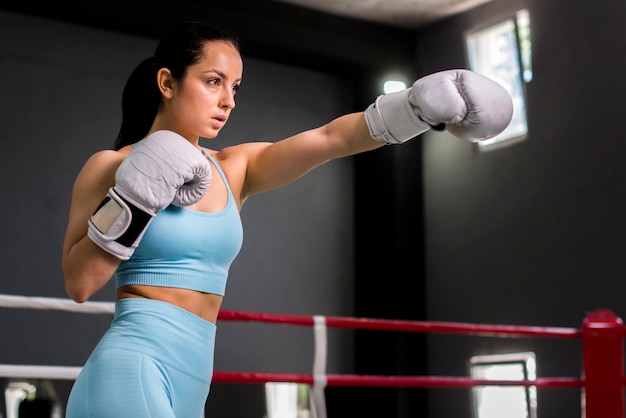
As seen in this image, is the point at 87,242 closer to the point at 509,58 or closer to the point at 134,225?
the point at 134,225

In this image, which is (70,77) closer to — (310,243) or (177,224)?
(310,243)

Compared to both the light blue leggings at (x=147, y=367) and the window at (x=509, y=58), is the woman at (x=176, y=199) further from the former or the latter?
the window at (x=509, y=58)

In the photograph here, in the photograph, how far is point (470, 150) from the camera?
618cm

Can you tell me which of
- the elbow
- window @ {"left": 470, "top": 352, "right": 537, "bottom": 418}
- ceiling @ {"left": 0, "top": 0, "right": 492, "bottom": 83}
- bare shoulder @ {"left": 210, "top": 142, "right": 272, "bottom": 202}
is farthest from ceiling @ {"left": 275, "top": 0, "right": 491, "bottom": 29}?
the elbow

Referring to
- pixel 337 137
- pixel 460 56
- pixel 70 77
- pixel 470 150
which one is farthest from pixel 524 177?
pixel 337 137

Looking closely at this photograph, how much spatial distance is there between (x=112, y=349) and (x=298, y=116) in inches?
212

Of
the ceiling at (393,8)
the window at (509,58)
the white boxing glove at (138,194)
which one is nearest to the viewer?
the white boxing glove at (138,194)

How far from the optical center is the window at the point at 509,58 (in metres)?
5.80

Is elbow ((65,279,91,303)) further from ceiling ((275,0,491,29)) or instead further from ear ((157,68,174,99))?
ceiling ((275,0,491,29))

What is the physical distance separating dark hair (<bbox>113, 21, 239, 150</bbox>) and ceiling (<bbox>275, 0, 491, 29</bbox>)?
15.8ft

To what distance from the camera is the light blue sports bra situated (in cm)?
132

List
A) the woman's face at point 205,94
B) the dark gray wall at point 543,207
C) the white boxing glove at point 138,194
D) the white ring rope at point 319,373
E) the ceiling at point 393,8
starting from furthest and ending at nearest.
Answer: the ceiling at point 393,8
the dark gray wall at point 543,207
the white ring rope at point 319,373
the woman's face at point 205,94
the white boxing glove at point 138,194

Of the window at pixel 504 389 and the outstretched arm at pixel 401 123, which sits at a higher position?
the outstretched arm at pixel 401 123

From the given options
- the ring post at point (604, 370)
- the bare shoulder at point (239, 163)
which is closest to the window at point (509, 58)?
the ring post at point (604, 370)
